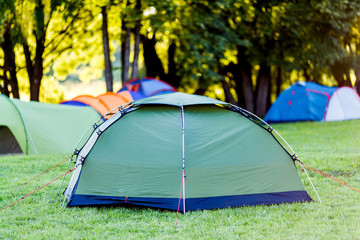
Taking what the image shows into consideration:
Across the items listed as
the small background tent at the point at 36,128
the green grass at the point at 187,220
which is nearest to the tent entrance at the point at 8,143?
the small background tent at the point at 36,128

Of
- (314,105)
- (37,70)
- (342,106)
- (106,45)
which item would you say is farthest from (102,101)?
(342,106)

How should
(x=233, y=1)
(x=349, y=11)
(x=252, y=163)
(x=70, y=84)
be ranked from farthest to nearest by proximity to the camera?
1. (x=70, y=84)
2. (x=349, y=11)
3. (x=233, y=1)
4. (x=252, y=163)

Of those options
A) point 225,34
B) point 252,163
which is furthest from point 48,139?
point 225,34

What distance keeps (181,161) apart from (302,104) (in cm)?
1390

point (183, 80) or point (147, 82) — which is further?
point (183, 80)

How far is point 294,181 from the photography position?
6.28 metres

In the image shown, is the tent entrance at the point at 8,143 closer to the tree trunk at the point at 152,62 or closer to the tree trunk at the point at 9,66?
the tree trunk at the point at 9,66

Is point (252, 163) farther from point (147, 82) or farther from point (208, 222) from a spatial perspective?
point (147, 82)

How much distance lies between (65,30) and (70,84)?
136 feet

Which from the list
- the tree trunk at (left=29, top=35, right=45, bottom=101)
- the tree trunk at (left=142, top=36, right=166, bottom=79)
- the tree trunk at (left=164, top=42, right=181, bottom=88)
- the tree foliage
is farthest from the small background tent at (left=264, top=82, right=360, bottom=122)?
the tree trunk at (left=29, top=35, right=45, bottom=101)

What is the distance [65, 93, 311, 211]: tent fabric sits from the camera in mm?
5871

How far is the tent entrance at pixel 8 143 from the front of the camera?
11061 mm

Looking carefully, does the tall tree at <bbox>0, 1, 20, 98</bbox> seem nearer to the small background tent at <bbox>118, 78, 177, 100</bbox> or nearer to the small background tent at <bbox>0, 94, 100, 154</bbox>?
the small background tent at <bbox>118, 78, 177, 100</bbox>

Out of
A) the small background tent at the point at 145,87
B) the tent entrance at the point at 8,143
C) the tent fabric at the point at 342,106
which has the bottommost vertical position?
the tent fabric at the point at 342,106
